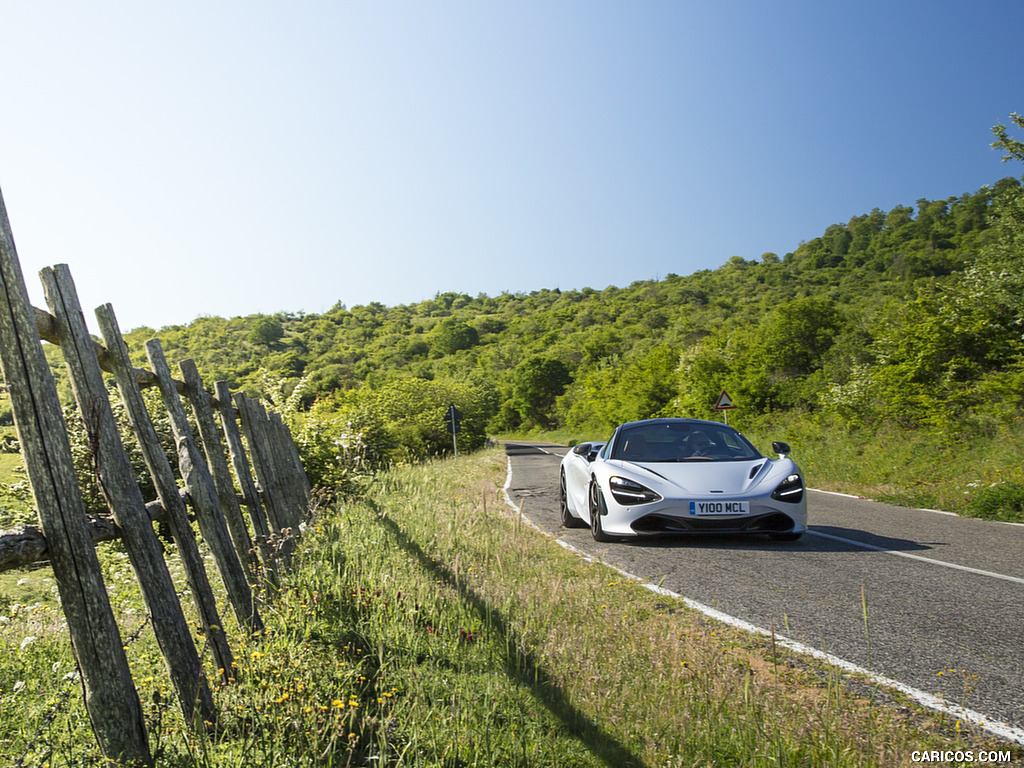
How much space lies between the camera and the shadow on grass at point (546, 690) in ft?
8.28

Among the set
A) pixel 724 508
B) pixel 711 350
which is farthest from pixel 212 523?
pixel 711 350

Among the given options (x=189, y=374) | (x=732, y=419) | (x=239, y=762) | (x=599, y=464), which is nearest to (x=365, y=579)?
(x=189, y=374)

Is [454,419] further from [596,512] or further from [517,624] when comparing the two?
[517,624]

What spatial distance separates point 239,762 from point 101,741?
55 centimetres

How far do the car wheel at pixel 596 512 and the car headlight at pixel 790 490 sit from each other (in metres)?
1.82

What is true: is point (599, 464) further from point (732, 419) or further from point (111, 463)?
point (732, 419)

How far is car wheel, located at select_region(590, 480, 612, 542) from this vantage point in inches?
294

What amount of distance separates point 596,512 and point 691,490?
118cm

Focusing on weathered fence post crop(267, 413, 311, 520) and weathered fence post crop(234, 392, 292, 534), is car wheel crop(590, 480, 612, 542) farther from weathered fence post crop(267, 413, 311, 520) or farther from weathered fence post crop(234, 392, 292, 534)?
weathered fence post crop(234, 392, 292, 534)

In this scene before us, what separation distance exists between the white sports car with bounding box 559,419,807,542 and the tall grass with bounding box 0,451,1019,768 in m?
2.08

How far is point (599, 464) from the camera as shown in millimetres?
→ 7848

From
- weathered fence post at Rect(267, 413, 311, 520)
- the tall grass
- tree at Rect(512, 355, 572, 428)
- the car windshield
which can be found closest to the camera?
the tall grass

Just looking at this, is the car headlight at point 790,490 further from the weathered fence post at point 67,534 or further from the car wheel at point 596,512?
the weathered fence post at point 67,534

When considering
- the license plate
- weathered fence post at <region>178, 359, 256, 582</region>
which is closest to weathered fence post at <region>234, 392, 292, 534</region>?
weathered fence post at <region>178, 359, 256, 582</region>
